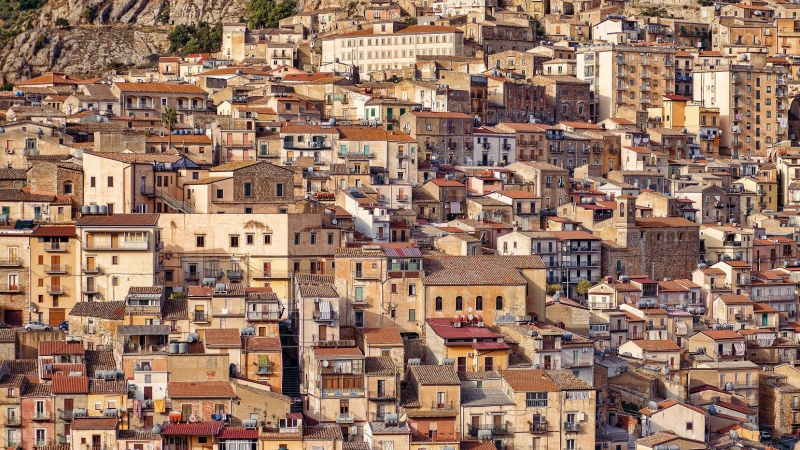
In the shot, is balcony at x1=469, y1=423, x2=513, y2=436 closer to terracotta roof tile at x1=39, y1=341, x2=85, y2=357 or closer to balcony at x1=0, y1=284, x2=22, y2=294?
terracotta roof tile at x1=39, y1=341, x2=85, y2=357

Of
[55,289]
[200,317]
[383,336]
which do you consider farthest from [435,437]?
[55,289]

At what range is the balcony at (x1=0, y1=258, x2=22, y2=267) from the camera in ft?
256

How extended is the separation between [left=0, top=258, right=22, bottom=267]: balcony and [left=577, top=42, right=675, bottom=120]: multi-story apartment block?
55.4 metres

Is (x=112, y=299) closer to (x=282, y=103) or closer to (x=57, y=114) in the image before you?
(x=57, y=114)

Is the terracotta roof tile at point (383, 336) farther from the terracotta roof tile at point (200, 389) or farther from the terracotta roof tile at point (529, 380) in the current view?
the terracotta roof tile at point (200, 389)

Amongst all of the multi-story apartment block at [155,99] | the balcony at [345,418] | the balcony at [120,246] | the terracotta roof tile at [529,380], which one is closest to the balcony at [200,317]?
the balcony at [120,246]

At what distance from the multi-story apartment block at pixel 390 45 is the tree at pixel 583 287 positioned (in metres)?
39.9

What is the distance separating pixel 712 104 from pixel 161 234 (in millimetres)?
56819

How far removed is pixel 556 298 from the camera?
83.9 m

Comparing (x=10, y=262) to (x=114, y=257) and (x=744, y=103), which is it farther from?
(x=744, y=103)

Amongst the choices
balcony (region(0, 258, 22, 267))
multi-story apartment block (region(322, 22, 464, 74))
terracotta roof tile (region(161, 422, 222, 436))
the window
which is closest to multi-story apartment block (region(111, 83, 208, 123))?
multi-story apartment block (region(322, 22, 464, 74))

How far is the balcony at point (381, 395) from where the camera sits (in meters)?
68.1

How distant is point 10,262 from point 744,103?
6283 cm

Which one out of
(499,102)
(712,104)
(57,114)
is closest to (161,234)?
(57,114)
